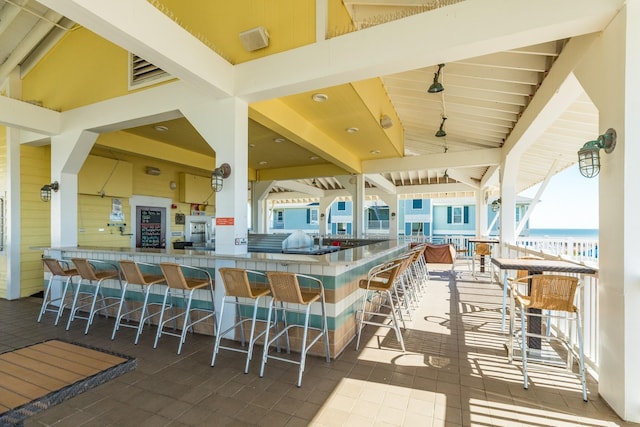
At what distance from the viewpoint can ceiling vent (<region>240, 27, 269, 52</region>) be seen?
3.44m

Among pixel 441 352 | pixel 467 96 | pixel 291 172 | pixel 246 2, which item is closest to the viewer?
pixel 441 352

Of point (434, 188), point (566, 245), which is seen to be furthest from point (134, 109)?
point (434, 188)

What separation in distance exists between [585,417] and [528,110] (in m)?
4.05

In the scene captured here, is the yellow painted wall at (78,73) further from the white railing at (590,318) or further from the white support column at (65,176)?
the white railing at (590,318)

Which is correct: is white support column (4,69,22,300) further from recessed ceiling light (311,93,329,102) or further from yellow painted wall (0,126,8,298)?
recessed ceiling light (311,93,329,102)

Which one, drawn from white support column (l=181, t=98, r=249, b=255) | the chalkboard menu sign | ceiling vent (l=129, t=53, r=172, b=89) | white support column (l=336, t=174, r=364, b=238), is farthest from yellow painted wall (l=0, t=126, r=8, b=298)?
white support column (l=336, t=174, r=364, b=238)

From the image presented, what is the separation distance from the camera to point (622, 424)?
2.15 m

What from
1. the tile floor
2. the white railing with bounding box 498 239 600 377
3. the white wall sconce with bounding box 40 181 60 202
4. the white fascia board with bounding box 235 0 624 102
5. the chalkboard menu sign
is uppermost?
the white fascia board with bounding box 235 0 624 102

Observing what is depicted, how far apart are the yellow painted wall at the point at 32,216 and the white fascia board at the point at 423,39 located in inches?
184

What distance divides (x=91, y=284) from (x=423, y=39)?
523 cm

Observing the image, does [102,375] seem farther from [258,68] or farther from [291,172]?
[291,172]

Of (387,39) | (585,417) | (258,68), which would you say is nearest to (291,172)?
(258,68)

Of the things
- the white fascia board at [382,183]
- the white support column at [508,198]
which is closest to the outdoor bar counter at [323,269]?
the white support column at [508,198]

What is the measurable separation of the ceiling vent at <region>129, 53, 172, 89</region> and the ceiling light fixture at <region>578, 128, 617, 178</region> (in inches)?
181
